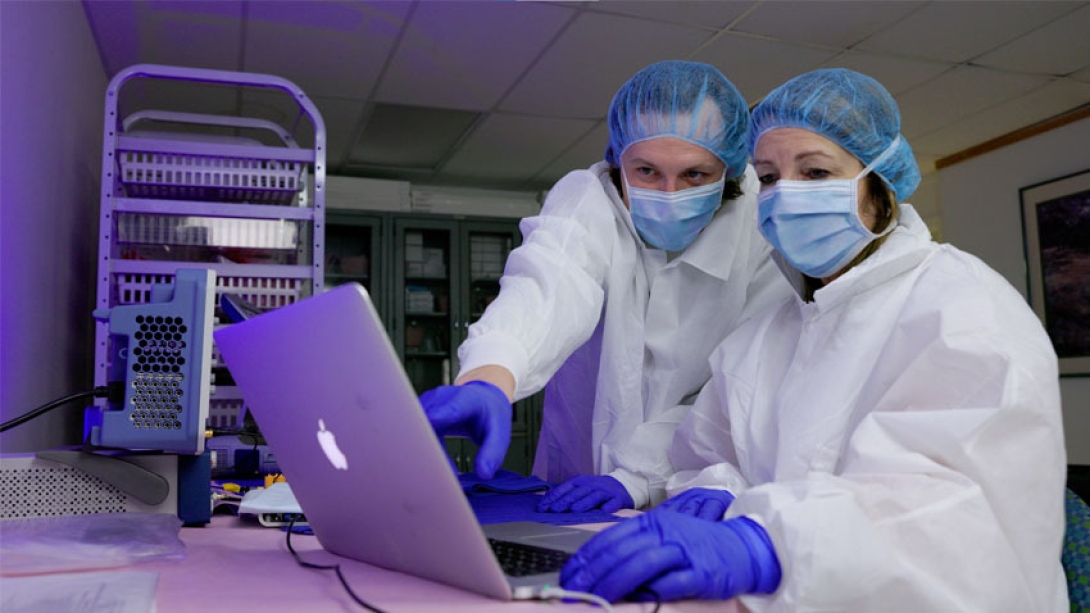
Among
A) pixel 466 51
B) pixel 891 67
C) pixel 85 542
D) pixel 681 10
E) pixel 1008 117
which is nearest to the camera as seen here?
pixel 85 542

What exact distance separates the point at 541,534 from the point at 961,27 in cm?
309

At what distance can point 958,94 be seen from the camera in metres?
3.91

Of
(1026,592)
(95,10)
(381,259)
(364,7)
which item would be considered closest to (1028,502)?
(1026,592)

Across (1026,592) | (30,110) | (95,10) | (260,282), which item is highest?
(95,10)

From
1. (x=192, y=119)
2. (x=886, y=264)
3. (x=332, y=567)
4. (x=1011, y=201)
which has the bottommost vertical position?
(x=332, y=567)

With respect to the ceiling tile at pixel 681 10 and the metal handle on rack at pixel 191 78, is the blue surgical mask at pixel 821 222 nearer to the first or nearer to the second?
the metal handle on rack at pixel 191 78

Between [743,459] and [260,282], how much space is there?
155 cm

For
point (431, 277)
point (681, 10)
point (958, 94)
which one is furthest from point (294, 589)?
point (431, 277)

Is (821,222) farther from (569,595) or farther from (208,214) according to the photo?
(208,214)

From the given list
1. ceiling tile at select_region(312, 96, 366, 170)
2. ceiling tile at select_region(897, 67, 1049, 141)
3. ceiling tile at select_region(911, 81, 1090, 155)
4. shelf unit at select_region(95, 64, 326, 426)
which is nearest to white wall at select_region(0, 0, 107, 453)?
shelf unit at select_region(95, 64, 326, 426)

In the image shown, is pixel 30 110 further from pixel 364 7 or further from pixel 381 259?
pixel 381 259

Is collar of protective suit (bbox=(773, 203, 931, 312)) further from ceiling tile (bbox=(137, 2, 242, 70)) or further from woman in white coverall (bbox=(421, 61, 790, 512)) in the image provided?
ceiling tile (bbox=(137, 2, 242, 70))

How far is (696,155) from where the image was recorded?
1457 mm

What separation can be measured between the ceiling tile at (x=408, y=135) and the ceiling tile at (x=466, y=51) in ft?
0.52
